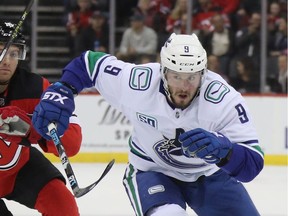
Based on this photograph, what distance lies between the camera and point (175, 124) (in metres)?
3.31

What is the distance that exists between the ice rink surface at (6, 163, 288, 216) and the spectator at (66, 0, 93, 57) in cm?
154

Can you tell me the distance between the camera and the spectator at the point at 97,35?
8102 millimetres

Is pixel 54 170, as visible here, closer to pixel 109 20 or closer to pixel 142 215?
pixel 142 215

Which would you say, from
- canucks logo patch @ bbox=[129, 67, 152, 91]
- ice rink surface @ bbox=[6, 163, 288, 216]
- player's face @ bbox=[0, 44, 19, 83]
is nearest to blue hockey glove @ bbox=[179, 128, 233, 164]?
canucks logo patch @ bbox=[129, 67, 152, 91]

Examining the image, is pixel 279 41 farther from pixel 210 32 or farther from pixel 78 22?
pixel 78 22

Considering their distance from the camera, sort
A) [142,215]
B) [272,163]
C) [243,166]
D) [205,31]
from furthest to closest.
Result: [205,31] < [272,163] < [142,215] < [243,166]

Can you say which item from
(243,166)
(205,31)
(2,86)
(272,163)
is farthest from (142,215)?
(205,31)

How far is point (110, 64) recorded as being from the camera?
3.54 metres

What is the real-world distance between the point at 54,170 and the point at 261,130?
13.6ft

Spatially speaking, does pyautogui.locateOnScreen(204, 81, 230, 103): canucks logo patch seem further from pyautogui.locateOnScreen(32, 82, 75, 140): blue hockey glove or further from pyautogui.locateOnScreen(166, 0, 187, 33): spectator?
pyautogui.locateOnScreen(166, 0, 187, 33): spectator

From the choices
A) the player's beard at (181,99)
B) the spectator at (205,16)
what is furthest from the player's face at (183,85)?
the spectator at (205,16)

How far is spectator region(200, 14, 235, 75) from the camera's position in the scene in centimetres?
797

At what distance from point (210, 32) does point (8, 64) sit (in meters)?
4.71

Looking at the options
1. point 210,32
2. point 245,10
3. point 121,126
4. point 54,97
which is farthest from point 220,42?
point 54,97
